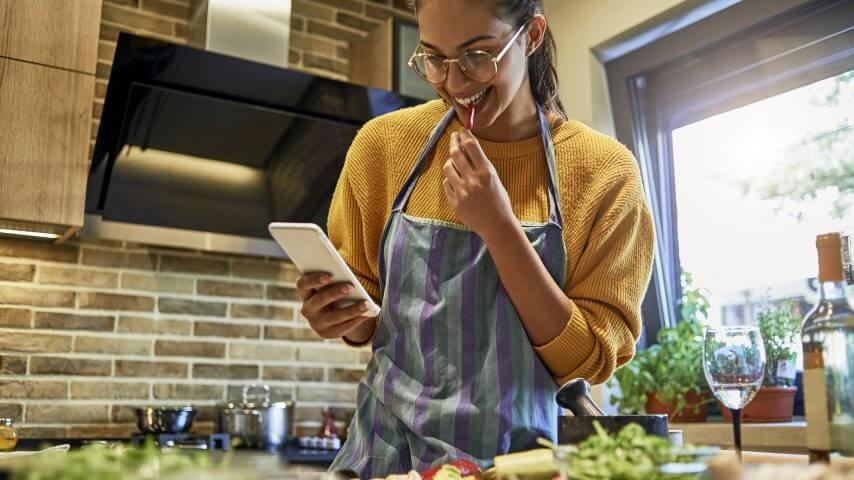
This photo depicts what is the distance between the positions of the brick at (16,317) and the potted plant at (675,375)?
2.02 metres

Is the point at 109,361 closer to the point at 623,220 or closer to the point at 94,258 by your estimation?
the point at 94,258

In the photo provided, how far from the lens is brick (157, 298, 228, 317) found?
10.7ft

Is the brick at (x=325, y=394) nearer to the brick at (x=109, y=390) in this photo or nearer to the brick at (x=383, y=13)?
the brick at (x=109, y=390)

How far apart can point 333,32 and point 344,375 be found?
1.46m

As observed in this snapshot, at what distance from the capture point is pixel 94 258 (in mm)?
3125

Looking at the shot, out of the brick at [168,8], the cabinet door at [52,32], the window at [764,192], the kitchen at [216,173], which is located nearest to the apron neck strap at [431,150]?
the kitchen at [216,173]

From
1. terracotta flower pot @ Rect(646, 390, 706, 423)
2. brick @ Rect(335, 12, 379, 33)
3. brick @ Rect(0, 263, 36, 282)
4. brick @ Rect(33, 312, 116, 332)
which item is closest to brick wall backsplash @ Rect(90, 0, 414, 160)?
brick @ Rect(335, 12, 379, 33)

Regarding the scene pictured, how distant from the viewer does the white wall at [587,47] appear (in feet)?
10.7

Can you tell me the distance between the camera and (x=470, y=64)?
1.33m

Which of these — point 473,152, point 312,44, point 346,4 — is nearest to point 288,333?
point 312,44

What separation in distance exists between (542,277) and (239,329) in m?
2.38

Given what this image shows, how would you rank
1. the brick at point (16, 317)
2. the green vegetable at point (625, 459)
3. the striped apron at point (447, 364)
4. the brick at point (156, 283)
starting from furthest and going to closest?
the brick at point (156, 283)
the brick at point (16, 317)
the striped apron at point (447, 364)
the green vegetable at point (625, 459)

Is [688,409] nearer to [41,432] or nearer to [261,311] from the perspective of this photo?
[261,311]

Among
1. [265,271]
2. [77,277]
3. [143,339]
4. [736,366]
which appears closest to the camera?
[736,366]
